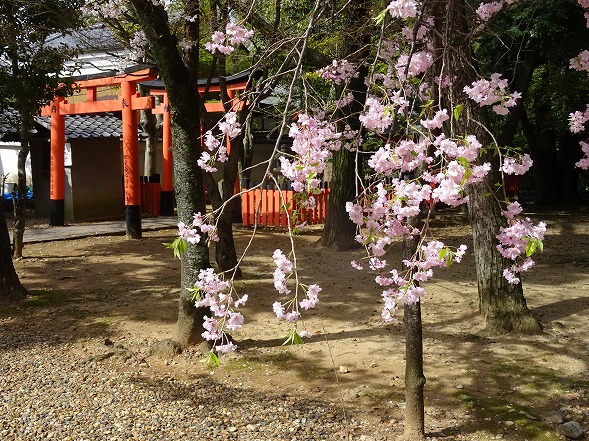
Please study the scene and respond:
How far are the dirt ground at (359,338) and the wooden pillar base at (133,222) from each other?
192 cm

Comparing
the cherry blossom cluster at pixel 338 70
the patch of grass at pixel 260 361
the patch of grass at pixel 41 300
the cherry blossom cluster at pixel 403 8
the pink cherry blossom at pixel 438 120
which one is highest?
the cherry blossom cluster at pixel 338 70

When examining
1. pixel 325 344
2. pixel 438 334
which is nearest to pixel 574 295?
pixel 438 334

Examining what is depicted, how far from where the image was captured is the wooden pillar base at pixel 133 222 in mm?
12852

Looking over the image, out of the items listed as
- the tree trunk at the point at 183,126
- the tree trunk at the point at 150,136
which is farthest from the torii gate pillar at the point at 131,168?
the tree trunk at the point at 183,126

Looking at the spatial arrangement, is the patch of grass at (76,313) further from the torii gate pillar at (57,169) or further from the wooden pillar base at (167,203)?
the wooden pillar base at (167,203)

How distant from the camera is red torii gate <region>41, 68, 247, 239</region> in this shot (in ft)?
42.5

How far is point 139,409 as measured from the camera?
16.6 ft

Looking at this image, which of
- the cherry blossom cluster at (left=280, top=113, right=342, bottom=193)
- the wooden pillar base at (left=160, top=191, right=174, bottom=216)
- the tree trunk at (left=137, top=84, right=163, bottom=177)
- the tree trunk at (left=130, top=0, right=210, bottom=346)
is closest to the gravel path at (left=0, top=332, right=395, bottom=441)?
the tree trunk at (left=130, top=0, right=210, bottom=346)

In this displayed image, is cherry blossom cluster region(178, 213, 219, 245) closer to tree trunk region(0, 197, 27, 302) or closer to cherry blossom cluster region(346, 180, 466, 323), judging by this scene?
cherry blossom cluster region(346, 180, 466, 323)

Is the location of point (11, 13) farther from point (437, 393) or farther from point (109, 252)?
point (437, 393)

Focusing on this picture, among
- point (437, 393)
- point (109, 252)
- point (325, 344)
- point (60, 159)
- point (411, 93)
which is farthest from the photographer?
point (60, 159)

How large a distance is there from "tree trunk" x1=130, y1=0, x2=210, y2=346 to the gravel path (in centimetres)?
87

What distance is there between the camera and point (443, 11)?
4.51m

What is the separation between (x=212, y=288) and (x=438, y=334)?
372 cm
